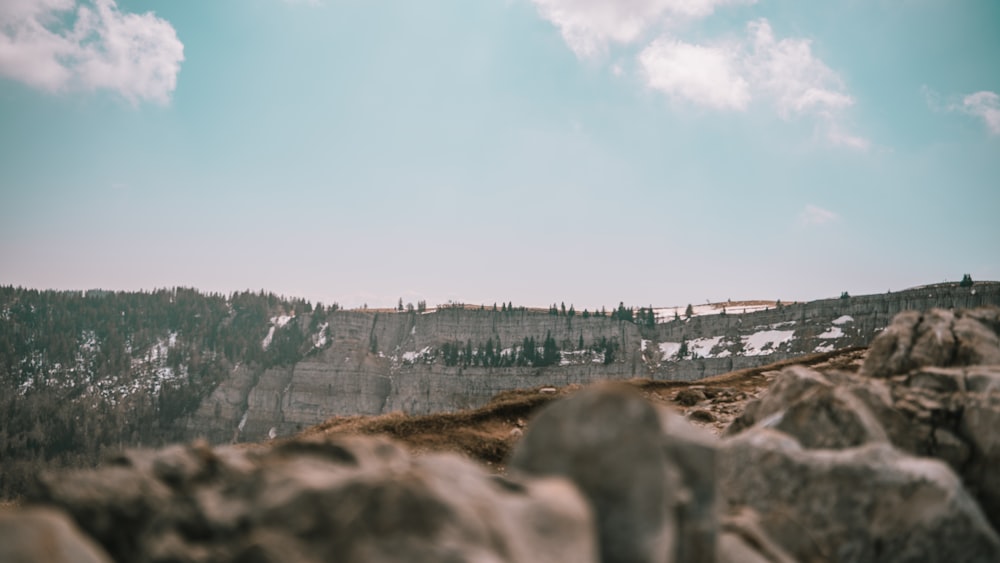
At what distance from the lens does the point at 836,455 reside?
36.5ft

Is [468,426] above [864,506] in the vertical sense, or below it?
below

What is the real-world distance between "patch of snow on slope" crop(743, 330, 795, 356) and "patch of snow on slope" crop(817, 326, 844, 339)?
9.70m

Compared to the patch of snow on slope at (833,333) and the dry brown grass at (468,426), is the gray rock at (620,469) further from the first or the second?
the patch of snow on slope at (833,333)

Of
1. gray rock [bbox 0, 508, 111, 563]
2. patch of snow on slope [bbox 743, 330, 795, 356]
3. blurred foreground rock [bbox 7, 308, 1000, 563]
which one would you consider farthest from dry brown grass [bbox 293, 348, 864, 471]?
A: patch of snow on slope [bbox 743, 330, 795, 356]

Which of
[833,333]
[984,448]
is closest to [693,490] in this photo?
[984,448]

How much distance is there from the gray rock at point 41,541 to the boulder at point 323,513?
805mm

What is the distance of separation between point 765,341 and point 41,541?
205367 mm

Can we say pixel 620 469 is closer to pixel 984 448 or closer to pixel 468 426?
pixel 984 448

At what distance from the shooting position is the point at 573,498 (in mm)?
6871

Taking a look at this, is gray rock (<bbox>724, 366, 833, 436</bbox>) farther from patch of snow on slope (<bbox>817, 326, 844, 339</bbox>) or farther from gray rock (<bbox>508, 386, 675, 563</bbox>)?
patch of snow on slope (<bbox>817, 326, 844, 339</bbox>)

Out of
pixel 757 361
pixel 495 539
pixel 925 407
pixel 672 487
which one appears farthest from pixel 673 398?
pixel 757 361

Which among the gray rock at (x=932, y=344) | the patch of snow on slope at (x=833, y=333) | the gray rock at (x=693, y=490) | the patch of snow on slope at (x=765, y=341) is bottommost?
the patch of snow on slope at (x=765, y=341)

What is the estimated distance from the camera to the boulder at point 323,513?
20.2ft

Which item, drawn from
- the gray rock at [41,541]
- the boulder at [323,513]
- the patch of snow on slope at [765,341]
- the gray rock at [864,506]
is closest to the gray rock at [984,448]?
the gray rock at [864,506]
